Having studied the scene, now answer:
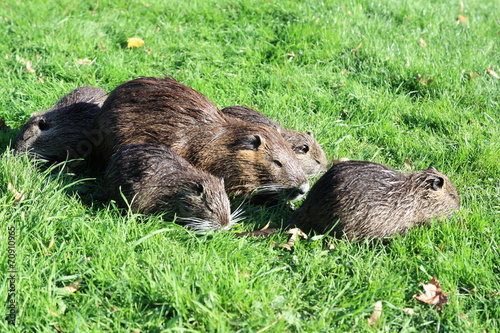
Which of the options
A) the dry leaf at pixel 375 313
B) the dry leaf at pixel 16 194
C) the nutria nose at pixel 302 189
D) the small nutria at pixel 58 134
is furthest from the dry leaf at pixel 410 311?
the small nutria at pixel 58 134

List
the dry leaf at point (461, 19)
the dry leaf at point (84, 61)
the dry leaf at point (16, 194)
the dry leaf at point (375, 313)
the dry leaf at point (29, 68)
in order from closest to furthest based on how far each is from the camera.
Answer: the dry leaf at point (375, 313) < the dry leaf at point (16, 194) < the dry leaf at point (29, 68) < the dry leaf at point (84, 61) < the dry leaf at point (461, 19)

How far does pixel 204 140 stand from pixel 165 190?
518 millimetres

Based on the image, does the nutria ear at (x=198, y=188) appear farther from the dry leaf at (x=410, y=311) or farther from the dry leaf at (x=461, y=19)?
the dry leaf at (x=461, y=19)

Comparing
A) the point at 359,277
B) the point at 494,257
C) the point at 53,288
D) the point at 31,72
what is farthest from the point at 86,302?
the point at 31,72

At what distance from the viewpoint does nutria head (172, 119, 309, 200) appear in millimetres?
3588

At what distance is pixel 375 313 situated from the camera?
2.65 m

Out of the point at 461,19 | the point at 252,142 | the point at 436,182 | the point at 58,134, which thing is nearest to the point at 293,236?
the point at 252,142

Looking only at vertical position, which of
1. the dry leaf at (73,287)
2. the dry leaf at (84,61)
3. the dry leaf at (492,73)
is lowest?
the dry leaf at (84,61)

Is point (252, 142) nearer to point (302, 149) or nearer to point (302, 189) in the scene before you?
point (302, 189)

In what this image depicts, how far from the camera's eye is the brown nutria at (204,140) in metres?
3.59

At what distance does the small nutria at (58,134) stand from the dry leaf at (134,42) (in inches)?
65.9

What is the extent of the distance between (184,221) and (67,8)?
4.20 metres

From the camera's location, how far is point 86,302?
2465 millimetres

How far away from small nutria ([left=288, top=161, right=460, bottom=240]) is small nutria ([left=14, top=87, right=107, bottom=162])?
1.74m
